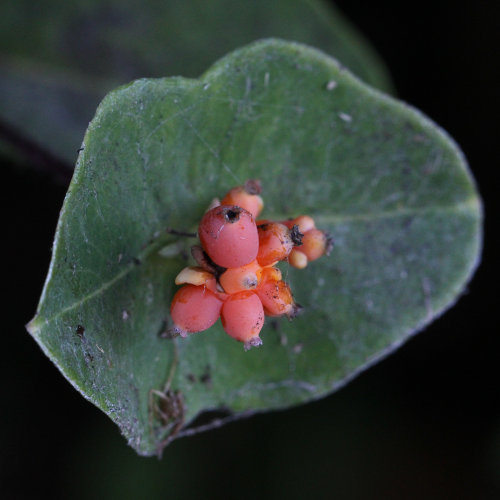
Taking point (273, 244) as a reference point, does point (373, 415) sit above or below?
below

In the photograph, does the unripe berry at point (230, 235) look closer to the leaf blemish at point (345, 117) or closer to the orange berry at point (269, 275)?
the orange berry at point (269, 275)

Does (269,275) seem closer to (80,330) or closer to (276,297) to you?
(276,297)

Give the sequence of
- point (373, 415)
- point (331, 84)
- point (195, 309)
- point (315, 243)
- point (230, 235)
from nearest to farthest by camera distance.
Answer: point (230, 235)
point (195, 309)
point (315, 243)
point (331, 84)
point (373, 415)

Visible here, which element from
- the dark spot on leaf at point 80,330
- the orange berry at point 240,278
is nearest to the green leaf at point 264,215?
the dark spot on leaf at point 80,330

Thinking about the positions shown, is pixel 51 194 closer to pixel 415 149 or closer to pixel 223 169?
pixel 223 169

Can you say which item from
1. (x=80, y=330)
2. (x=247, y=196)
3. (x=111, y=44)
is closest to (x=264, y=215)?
(x=247, y=196)

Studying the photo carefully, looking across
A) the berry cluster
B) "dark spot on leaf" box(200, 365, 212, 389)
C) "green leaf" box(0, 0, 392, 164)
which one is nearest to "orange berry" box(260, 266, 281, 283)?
the berry cluster

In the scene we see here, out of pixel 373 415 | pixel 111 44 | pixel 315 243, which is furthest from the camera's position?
pixel 373 415

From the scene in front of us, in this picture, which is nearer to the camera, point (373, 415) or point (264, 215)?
point (264, 215)
